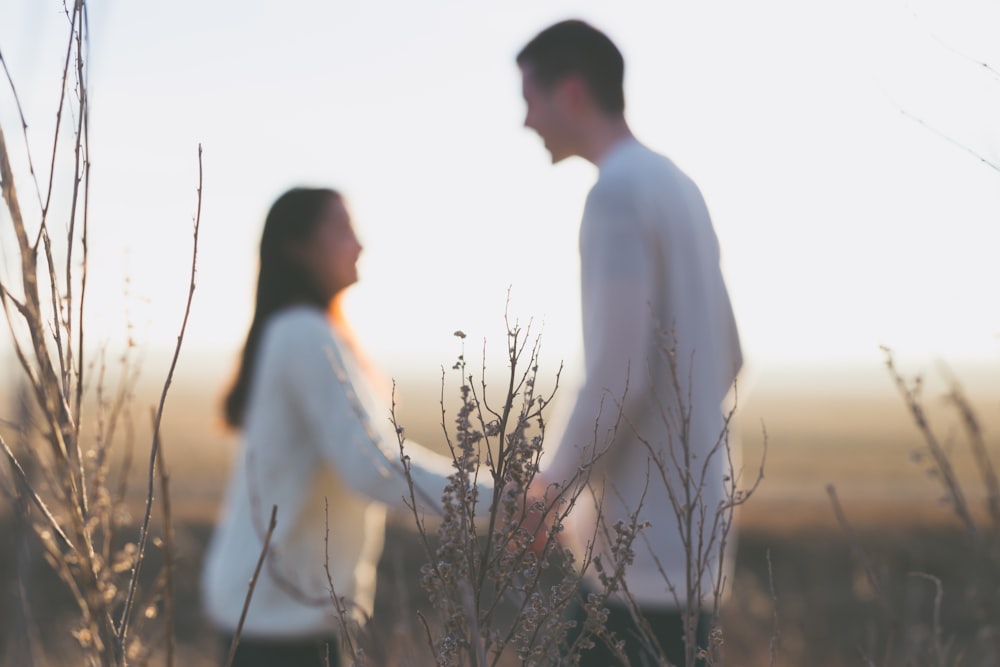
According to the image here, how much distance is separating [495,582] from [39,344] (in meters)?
0.66

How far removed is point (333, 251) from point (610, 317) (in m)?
1.54

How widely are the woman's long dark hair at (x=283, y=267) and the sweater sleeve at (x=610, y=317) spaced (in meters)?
1.43

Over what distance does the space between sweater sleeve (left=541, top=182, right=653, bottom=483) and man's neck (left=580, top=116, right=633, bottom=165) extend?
8.6 inches

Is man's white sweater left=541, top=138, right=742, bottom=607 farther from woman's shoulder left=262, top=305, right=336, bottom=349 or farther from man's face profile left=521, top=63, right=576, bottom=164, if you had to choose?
woman's shoulder left=262, top=305, right=336, bottom=349

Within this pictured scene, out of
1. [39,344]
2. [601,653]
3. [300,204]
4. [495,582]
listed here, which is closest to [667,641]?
[601,653]

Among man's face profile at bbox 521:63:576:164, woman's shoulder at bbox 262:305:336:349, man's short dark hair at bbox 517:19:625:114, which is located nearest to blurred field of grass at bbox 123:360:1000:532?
woman's shoulder at bbox 262:305:336:349

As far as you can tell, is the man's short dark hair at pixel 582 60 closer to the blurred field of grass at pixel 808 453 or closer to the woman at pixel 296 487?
the blurred field of grass at pixel 808 453

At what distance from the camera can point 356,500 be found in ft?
11.1

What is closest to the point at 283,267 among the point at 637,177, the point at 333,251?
the point at 333,251

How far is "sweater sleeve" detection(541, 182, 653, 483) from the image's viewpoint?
2.25m

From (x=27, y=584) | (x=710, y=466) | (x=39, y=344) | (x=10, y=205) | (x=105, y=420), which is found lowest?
(x=27, y=584)

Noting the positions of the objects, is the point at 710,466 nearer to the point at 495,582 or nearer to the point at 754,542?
the point at 495,582

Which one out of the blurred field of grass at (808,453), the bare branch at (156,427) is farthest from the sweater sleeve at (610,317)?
the bare branch at (156,427)

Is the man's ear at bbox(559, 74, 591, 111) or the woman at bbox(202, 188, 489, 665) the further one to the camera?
the woman at bbox(202, 188, 489, 665)
